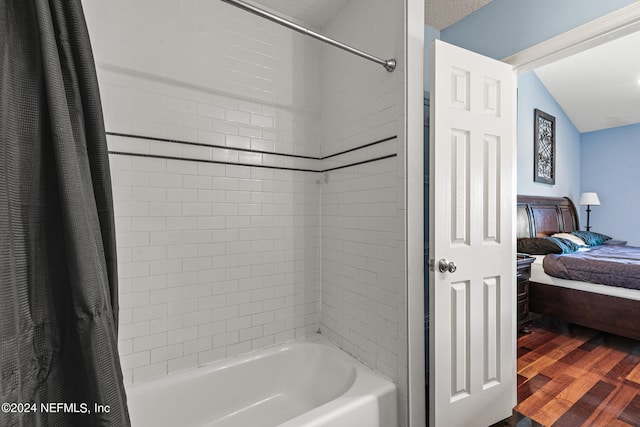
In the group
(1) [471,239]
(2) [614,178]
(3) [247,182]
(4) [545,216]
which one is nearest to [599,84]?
(2) [614,178]

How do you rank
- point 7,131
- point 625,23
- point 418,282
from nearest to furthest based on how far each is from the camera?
point 7,131, point 625,23, point 418,282

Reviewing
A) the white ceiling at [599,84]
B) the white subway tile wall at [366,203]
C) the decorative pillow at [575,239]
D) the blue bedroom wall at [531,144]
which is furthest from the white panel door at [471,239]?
the white ceiling at [599,84]

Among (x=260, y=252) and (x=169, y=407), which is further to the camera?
(x=260, y=252)

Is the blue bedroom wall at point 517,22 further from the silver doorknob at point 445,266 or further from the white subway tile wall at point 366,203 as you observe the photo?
the silver doorknob at point 445,266

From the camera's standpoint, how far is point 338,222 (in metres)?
2.04

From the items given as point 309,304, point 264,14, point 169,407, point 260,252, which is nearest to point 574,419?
point 309,304

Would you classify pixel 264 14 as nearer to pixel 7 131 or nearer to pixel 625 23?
pixel 7 131

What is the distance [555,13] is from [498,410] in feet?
7.51

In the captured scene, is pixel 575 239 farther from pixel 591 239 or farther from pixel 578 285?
pixel 578 285

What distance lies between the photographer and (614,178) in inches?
205

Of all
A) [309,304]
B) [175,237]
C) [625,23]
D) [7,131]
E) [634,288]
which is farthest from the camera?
[634,288]

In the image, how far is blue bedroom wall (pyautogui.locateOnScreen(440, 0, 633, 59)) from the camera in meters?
1.56

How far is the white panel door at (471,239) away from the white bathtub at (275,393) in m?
0.38

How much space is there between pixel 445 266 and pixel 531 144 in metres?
3.71
